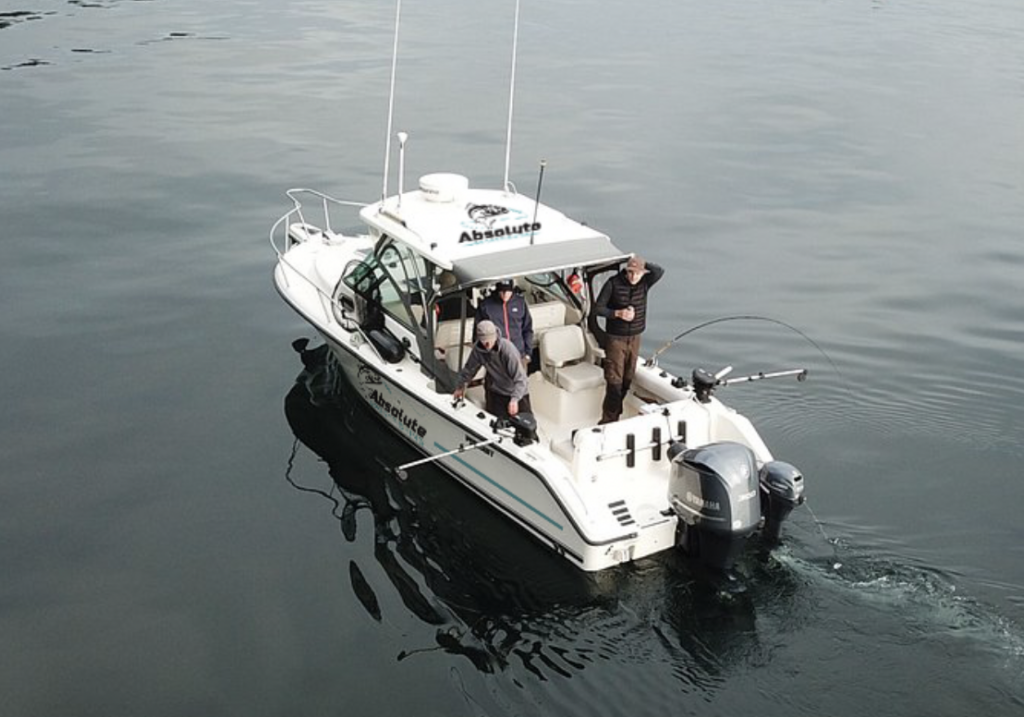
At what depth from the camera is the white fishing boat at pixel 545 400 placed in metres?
8.95

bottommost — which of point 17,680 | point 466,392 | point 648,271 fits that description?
point 17,680

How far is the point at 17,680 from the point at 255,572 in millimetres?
1980

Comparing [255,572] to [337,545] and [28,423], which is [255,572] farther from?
[28,423]

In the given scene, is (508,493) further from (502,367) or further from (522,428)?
(502,367)

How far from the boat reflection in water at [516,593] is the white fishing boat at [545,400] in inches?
8.0

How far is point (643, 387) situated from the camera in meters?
10.6

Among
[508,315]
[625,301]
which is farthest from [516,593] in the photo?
[625,301]

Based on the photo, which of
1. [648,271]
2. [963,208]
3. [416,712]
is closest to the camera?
[416,712]

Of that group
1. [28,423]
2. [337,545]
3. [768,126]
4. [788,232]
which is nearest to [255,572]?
[337,545]

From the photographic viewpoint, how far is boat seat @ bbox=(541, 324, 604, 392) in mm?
10555

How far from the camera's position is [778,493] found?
9.02 metres

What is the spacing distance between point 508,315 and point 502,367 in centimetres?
58

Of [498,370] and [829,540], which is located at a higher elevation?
[498,370]

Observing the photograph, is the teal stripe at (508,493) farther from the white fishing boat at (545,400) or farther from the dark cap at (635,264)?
the dark cap at (635,264)
